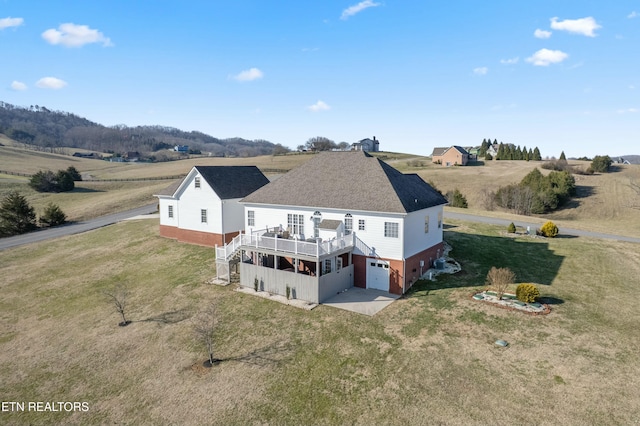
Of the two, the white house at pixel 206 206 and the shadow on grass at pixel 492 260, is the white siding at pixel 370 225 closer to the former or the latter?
the shadow on grass at pixel 492 260

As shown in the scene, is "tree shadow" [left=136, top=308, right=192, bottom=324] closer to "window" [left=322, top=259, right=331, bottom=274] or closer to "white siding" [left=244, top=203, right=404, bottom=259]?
"window" [left=322, top=259, right=331, bottom=274]

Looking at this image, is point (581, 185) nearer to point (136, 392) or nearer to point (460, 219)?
point (460, 219)

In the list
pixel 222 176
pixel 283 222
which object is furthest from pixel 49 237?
pixel 283 222

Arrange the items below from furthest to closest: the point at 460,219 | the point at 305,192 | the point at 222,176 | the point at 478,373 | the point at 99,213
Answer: the point at 99,213
the point at 460,219
the point at 222,176
the point at 305,192
the point at 478,373

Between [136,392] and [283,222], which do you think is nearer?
[136,392]

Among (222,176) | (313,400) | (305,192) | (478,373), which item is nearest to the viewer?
(313,400)

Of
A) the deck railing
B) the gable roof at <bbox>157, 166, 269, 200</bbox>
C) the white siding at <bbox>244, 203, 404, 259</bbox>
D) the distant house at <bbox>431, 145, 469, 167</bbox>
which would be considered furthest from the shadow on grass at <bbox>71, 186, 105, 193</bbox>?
the distant house at <bbox>431, 145, 469, 167</bbox>

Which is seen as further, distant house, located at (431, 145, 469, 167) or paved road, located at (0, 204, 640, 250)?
distant house, located at (431, 145, 469, 167)
